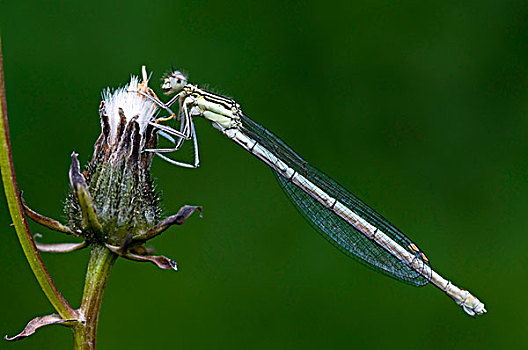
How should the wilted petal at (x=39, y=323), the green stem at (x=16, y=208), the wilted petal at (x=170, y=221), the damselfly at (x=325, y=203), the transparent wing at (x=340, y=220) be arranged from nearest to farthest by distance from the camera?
the green stem at (x=16, y=208) → the wilted petal at (x=39, y=323) → the wilted petal at (x=170, y=221) → the damselfly at (x=325, y=203) → the transparent wing at (x=340, y=220)

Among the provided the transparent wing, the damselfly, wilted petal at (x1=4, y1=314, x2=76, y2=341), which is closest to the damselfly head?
the damselfly

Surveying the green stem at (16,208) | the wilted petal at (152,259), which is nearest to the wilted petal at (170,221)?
the wilted petal at (152,259)

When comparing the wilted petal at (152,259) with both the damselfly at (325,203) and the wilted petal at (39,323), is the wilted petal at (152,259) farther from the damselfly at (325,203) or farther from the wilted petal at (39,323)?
the damselfly at (325,203)

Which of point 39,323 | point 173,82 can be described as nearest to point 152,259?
point 39,323

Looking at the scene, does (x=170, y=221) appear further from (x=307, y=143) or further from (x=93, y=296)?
(x=307, y=143)

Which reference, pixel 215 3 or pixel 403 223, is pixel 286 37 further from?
pixel 403 223

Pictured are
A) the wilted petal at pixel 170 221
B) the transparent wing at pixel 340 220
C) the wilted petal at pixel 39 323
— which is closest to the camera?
the wilted petal at pixel 39 323
